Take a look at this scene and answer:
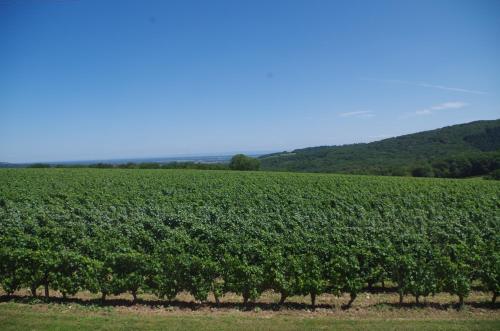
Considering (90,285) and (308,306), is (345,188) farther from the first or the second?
(90,285)

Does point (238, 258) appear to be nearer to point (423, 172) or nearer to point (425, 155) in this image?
point (423, 172)

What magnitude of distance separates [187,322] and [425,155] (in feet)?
282

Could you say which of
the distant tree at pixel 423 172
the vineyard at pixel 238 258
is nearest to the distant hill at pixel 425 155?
the distant tree at pixel 423 172

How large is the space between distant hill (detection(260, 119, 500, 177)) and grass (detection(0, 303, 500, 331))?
2070 inches

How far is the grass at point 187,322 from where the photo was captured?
6.75 meters

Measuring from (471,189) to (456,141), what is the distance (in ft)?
229

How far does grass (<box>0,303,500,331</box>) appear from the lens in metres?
6.75

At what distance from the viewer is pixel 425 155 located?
7944 centimetres

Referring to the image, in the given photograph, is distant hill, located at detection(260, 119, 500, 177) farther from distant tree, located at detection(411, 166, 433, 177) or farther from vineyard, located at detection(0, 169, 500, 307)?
vineyard, located at detection(0, 169, 500, 307)

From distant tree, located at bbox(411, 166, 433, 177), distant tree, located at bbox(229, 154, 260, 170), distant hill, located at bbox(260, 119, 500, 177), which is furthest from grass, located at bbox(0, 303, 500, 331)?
distant tree, located at bbox(229, 154, 260, 170)

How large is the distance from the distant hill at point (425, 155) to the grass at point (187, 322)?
52.6 meters

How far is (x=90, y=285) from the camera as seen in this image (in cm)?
798

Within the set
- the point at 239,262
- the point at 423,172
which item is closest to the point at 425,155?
the point at 423,172

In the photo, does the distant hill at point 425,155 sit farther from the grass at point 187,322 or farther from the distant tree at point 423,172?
the grass at point 187,322
